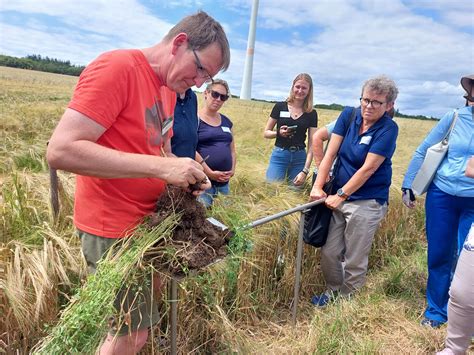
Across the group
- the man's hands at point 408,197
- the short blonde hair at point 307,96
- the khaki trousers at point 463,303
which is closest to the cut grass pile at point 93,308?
the khaki trousers at point 463,303

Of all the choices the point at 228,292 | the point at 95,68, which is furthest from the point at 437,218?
the point at 95,68

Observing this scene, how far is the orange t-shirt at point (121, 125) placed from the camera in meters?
1.34

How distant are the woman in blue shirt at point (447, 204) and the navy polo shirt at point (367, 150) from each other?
323 mm

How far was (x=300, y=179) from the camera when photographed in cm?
441

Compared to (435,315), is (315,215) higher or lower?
higher

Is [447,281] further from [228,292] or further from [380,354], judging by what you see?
[228,292]

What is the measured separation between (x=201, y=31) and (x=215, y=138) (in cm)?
219

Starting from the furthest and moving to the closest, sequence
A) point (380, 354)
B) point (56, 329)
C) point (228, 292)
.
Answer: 1. point (228, 292)
2. point (380, 354)
3. point (56, 329)

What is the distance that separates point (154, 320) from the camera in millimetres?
1790

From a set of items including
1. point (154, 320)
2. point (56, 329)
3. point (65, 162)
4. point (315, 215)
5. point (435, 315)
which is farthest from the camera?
point (315, 215)

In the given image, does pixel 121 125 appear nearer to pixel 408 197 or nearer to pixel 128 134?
pixel 128 134

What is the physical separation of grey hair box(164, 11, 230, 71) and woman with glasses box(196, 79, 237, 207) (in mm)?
2024

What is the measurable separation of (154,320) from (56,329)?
1.63ft

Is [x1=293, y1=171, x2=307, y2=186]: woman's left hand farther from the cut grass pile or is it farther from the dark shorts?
the cut grass pile
